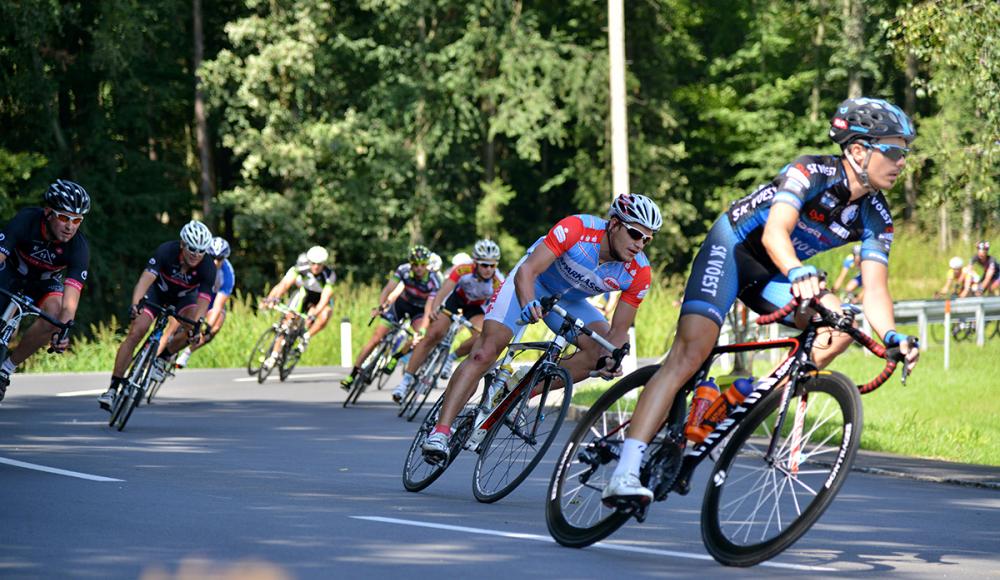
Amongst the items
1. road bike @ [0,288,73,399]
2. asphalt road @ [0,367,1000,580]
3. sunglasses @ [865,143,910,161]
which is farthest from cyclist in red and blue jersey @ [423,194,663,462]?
road bike @ [0,288,73,399]

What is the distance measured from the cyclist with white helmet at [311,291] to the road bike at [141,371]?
853 centimetres

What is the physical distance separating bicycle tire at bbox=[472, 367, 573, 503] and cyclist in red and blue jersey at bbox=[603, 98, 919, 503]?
1986 mm

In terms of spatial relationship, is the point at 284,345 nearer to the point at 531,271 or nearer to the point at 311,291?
the point at 311,291

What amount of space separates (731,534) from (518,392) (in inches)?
108

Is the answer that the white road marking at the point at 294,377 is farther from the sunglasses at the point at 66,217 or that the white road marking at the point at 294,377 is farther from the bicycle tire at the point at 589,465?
the bicycle tire at the point at 589,465

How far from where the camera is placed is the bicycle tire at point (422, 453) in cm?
981

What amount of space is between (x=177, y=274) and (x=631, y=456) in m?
9.14

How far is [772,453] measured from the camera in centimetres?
693

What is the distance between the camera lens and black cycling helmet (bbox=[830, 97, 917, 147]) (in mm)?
7086

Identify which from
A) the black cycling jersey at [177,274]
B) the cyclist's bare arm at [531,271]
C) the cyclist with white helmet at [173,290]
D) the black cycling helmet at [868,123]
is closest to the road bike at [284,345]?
the cyclist with white helmet at [173,290]

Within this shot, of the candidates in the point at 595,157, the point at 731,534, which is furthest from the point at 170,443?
the point at 595,157

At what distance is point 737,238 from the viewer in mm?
7398

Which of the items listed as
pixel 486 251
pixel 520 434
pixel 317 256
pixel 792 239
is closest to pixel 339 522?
pixel 520 434

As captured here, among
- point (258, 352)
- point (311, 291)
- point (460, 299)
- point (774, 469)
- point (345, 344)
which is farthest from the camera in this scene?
point (345, 344)
